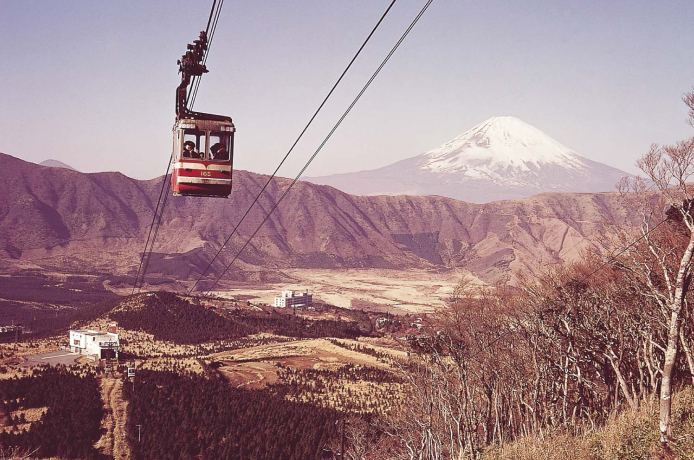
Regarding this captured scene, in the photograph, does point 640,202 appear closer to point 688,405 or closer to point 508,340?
point 688,405

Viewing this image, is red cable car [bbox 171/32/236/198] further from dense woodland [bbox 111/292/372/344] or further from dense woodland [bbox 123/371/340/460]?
dense woodland [bbox 111/292/372/344]

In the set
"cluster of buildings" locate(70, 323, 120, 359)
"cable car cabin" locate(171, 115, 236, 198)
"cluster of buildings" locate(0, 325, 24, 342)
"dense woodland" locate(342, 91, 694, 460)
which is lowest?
"cluster of buildings" locate(0, 325, 24, 342)

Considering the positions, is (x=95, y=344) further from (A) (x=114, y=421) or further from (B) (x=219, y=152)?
(B) (x=219, y=152)

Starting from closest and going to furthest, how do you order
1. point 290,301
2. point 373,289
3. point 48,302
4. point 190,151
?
point 190,151, point 48,302, point 290,301, point 373,289

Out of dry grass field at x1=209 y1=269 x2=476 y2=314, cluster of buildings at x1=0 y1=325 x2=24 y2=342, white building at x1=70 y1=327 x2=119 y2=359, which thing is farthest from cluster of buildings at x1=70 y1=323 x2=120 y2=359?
dry grass field at x1=209 y1=269 x2=476 y2=314

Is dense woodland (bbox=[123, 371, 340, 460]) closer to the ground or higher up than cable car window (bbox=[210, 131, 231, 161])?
closer to the ground

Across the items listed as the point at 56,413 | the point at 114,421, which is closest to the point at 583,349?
the point at 114,421
